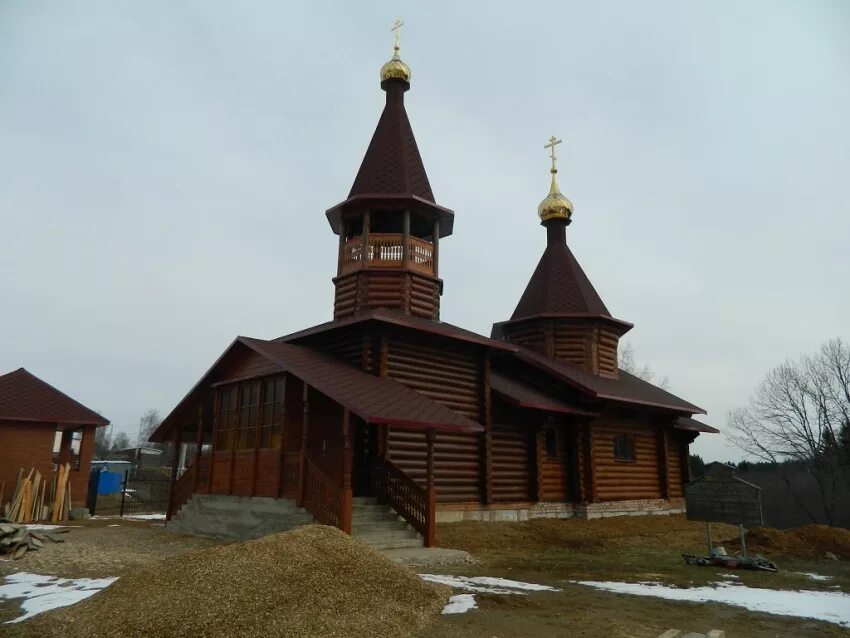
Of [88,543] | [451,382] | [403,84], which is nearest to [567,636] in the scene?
[451,382]

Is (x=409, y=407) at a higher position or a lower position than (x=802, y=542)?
higher

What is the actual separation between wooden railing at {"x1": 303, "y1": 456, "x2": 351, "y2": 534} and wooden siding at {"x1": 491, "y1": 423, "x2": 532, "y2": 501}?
5947 mm

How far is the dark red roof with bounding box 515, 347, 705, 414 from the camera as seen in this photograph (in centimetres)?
1850

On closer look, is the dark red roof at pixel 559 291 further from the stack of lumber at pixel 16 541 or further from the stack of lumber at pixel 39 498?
the stack of lumber at pixel 16 541

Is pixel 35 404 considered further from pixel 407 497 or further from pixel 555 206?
pixel 555 206

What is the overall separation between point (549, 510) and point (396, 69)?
1403cm

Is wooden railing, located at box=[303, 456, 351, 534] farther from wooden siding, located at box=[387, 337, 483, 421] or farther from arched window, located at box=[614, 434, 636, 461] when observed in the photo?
arched window, located at box=[614, 434, 636, 461]

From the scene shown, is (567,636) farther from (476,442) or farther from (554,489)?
(554,489)

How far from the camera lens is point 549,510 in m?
17.5

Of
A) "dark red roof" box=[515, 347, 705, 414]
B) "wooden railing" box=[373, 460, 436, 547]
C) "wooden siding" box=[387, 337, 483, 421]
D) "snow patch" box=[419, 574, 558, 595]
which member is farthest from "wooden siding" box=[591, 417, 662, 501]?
"snow patch" box=[419, 574, 558, 595]

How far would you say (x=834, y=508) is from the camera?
3356 centimetres

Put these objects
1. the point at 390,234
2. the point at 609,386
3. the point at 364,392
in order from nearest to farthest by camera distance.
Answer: the point at 364,392 → the point at 390,234 → the point at 609,386

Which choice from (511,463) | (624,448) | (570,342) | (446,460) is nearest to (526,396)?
(511,463)

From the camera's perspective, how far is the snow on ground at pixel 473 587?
7.12 metres
